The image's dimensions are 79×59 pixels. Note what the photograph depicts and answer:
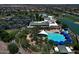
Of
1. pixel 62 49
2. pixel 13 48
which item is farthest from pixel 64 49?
pixel 13 48

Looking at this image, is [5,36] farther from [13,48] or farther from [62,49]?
[62,49]

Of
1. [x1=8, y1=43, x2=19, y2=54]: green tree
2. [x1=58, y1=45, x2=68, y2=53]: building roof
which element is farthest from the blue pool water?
[x1=8, y1=43, x2=19, y2=54]: green tree

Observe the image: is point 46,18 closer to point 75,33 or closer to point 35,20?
point 35,20

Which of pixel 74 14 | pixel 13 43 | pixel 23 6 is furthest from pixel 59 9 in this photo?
pixel 13 43

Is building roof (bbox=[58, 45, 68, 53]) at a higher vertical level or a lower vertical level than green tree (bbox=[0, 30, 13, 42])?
lower

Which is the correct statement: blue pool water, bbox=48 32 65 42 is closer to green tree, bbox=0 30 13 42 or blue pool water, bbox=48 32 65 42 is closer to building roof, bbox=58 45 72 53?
building roof, bbox=58 45 72 53

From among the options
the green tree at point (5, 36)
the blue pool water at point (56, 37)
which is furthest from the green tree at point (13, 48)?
the blue pool water at point (56, 37)

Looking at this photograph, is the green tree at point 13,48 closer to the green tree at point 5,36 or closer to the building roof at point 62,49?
the green tree at point 5,36

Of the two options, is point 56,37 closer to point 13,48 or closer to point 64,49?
point 64,49

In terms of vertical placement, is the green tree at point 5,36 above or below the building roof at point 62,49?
above

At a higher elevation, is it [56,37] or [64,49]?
[56,37]
